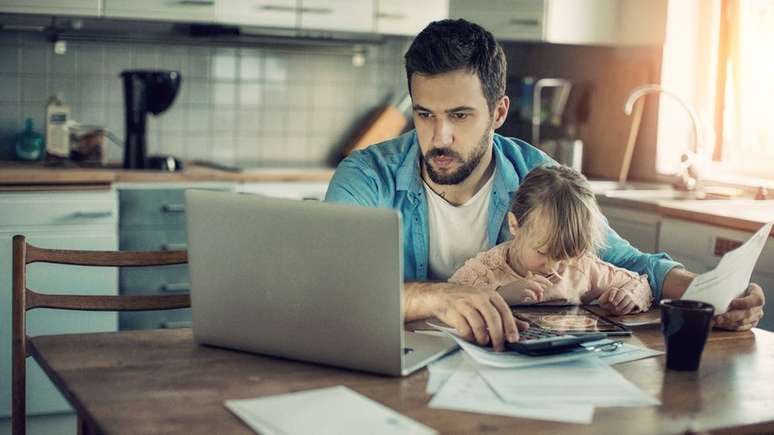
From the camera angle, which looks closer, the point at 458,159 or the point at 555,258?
the point at 555,258

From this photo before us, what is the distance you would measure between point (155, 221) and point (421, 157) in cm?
155

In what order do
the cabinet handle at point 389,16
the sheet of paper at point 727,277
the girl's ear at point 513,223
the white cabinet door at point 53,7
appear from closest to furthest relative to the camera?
1. the sheet of paper at point 727,277
2. the girl's ear at point 513,223
3. the white cabinet door at point 53,7
4. the cabinet handle at point 389,16

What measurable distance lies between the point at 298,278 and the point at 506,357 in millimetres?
338

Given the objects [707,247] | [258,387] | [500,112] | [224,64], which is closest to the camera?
[258,387]

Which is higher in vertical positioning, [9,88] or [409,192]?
[9,88]

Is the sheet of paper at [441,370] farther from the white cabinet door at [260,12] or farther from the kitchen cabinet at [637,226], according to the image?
the white cabinet door at [260,12]

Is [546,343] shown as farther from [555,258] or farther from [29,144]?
[29,144]

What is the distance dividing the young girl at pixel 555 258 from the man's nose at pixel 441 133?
20 cm

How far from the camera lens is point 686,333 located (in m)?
1.54

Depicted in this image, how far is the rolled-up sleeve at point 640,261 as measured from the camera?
6.71 feet

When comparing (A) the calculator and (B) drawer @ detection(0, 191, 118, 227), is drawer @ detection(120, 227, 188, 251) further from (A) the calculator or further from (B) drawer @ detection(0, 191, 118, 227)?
(A) the calculator

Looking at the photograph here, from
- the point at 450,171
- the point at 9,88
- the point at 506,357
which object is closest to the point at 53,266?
the point at 9,88

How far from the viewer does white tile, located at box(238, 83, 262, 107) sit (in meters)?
4.23

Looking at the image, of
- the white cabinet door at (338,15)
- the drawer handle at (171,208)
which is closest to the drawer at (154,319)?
the drawer handle at (171,208)
